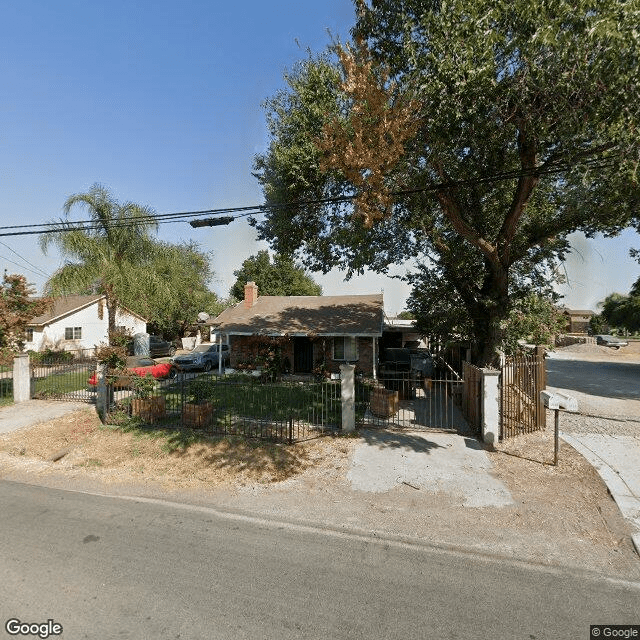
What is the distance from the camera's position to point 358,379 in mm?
16266

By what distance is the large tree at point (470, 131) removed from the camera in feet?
21.8

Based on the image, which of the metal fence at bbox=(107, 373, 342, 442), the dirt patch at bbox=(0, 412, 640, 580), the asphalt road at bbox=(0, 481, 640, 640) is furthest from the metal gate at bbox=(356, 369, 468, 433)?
the asphalt road at bbox=(0, 481, 640, 640)

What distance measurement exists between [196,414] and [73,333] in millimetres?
24561

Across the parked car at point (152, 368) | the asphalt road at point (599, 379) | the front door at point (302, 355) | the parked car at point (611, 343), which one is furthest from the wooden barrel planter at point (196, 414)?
the parked car at point (611, 343)

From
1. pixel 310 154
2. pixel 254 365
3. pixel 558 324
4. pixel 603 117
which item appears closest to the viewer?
pixel 603 117

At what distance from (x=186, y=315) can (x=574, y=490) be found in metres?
31.5

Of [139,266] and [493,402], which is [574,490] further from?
[139,266]

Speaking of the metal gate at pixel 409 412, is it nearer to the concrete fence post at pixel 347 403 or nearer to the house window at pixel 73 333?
the concrete fence post at pixel 347 403

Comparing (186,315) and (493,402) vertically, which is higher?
(186,315)

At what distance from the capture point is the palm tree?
60.2 feet

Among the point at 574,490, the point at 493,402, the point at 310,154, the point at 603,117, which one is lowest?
the point at 574,490

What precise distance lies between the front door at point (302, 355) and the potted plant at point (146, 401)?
9.32 metres

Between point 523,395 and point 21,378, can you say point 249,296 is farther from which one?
point 523,395

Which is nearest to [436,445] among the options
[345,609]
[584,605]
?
[584,605]
